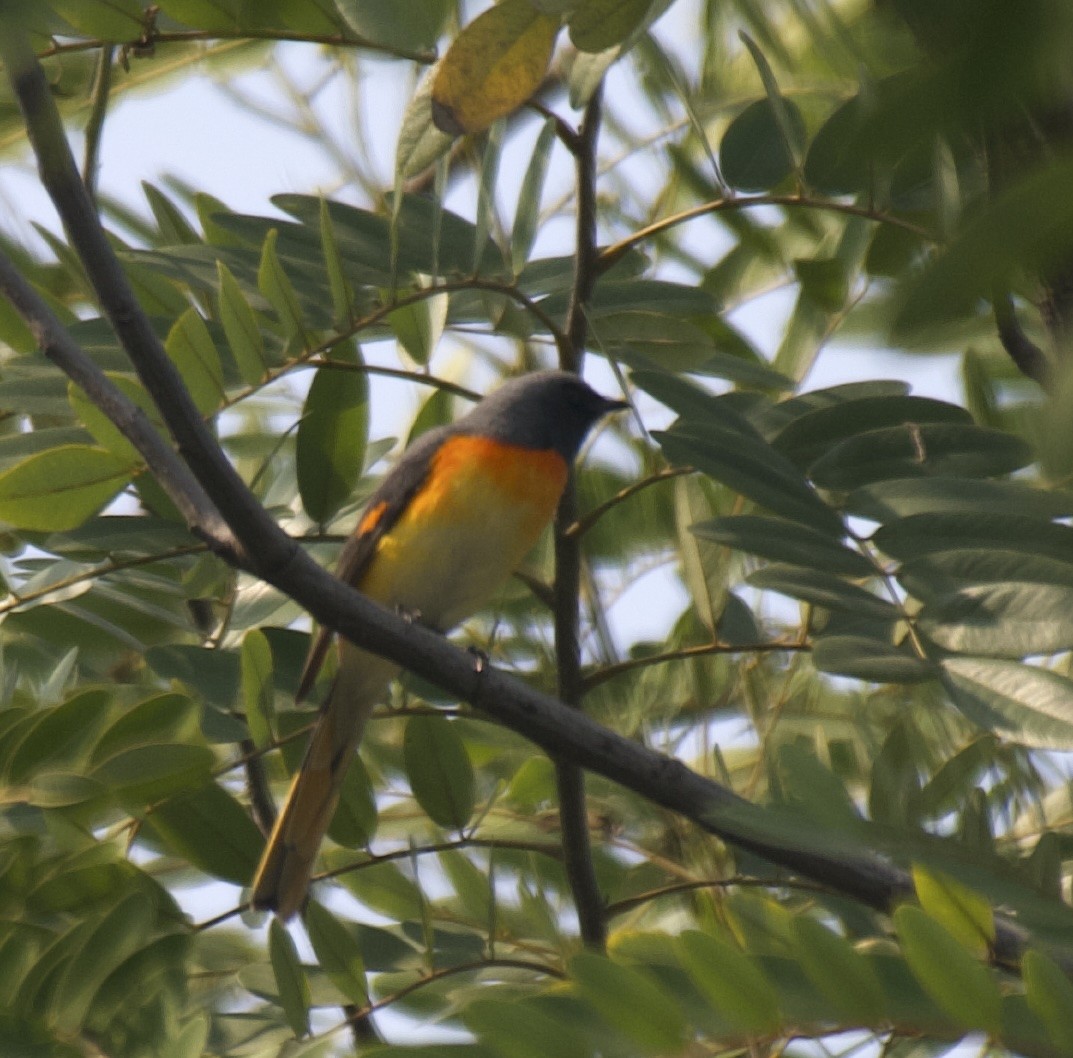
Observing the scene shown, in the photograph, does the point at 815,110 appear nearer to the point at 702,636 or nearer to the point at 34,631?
the point at 702,636

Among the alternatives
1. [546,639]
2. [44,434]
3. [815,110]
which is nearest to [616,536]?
[546,639]

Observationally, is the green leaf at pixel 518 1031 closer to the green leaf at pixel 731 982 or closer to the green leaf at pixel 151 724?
the green leaf at pixel 731 982

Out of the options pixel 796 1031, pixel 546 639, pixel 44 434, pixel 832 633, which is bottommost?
pixel 796 1031

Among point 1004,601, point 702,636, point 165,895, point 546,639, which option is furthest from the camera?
point 546,639

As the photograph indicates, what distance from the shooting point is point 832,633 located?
105 inches

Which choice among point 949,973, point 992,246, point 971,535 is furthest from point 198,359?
point 992,246

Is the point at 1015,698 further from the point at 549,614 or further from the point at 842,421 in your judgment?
the point at 549,614

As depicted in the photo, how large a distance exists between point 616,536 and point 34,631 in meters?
1.43

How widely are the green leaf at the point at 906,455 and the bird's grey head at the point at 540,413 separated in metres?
1.29

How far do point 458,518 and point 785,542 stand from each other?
2.17m

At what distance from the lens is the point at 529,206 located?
3.02 m

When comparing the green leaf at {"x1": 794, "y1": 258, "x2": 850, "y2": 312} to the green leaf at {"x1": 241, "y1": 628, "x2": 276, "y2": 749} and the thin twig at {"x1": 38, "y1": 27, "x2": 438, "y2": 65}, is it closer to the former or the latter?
the thin twig at {"x1": 38, "y1": 27, "x2": 438, "y2": 65}

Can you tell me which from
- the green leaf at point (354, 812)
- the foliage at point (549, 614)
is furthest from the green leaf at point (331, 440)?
the green leaf at point (354, 812)

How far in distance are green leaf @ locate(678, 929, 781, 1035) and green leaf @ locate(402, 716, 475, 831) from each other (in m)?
1.75
